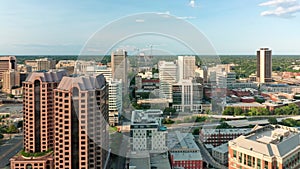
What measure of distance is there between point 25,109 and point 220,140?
341 centimetres

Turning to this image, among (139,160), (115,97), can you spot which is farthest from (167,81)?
(139,160)

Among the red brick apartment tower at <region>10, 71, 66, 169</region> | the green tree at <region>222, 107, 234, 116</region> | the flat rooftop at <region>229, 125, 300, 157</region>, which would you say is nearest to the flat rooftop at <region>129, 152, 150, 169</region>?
the red brick apartment tower at <region>10, 71, 66, 169</region>

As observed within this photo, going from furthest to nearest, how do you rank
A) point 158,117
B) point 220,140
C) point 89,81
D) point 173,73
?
point 173,73 < point 220,140 < point 158,117 < point 89,81

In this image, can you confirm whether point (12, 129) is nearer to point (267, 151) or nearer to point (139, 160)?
point (139, 160)

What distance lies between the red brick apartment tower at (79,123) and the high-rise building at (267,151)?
4.42ft

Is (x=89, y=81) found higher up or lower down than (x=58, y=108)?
higher up

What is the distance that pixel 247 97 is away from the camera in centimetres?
876

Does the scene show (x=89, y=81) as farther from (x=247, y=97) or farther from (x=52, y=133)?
(x=247, y=97)

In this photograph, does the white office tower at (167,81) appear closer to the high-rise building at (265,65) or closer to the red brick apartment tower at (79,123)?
the red brick apartment tower at (79,123)

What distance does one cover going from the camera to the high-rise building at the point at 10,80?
11.2 meters

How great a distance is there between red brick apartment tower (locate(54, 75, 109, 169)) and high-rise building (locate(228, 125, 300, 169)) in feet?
4.42

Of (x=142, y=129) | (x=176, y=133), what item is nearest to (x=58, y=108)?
Answer: (x=142, y=129)

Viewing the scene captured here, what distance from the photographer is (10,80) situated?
11.2 m

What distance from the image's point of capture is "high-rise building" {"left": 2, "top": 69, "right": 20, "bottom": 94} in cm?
1120
